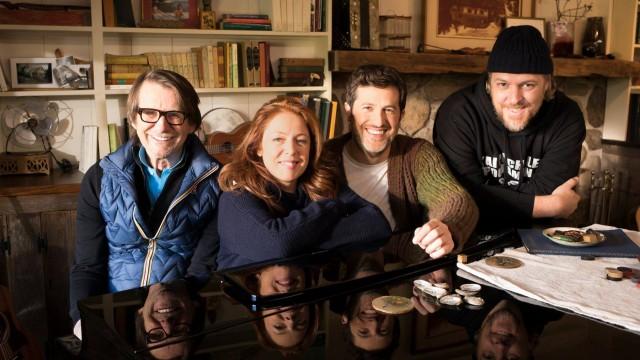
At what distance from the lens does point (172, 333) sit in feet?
2.93

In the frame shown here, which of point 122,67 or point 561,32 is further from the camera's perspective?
point 561,32

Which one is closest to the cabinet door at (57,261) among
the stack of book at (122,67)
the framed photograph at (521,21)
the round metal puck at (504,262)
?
the stack of book at (122,67)

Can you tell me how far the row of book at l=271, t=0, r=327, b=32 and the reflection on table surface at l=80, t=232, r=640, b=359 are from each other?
2436 millimetres

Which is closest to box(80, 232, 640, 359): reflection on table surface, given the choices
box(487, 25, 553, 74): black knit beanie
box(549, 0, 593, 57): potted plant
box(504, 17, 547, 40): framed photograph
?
box(487, 25, 553, 74): black knit beanie

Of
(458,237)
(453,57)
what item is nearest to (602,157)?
(453,57)

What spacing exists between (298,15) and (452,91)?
4.12 ft

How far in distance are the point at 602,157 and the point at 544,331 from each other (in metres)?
4.18

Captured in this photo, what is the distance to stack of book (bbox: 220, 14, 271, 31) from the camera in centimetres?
336

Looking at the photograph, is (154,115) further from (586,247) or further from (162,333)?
(586,247)

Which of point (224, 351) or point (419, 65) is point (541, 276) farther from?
point (419, 65)

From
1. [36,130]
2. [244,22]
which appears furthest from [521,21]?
[36,130]

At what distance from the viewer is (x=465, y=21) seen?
3.94m

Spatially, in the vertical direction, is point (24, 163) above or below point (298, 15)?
below

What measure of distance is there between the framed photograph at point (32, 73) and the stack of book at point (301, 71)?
1.23 m
